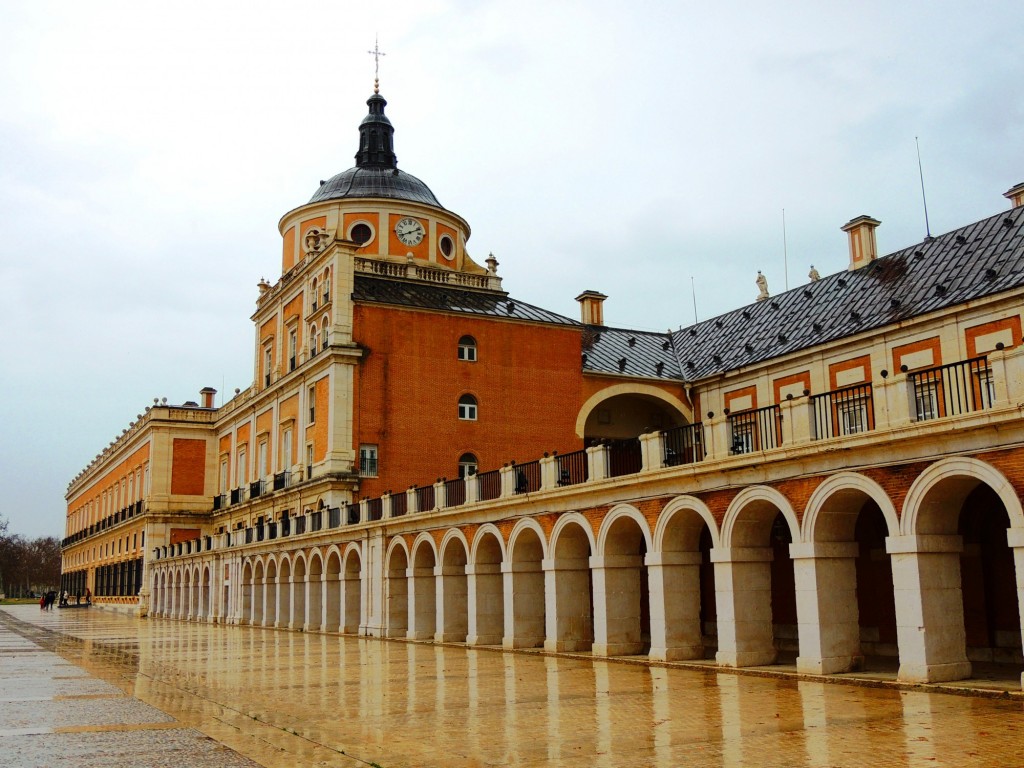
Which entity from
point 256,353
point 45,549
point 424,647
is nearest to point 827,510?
point 424,647

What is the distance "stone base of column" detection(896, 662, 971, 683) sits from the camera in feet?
48.2

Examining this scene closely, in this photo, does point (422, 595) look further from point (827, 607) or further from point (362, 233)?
point (362, 233)

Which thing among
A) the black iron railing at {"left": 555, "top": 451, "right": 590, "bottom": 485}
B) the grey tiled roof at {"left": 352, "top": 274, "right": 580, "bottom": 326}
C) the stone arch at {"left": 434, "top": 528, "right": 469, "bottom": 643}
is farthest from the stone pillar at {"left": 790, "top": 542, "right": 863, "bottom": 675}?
the grey tiled roof at {"left": 352, "top": 274, "right": 580, "bottom": 326}

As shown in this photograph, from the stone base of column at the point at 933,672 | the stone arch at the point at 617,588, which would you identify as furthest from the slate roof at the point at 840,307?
the stone base of column at the point at 933,672

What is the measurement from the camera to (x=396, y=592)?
101ft

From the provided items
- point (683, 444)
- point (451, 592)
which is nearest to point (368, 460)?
point (451, 592)

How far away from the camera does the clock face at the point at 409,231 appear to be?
4778cm

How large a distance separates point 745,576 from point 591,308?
31.9 meters

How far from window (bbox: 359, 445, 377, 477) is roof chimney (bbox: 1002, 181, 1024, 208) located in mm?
22678

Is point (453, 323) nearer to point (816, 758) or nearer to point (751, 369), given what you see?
point (751, 369)

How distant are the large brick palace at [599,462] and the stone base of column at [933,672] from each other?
1.3 inches

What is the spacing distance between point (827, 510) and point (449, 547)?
12941mm

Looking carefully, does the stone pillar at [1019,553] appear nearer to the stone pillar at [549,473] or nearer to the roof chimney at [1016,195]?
the stone pillar at [549,473]

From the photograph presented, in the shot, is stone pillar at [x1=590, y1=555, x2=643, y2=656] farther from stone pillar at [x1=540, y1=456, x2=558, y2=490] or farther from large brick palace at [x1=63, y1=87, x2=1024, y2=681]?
stone pillar at [x1=540, y1=456, x2=558, y2=490]
